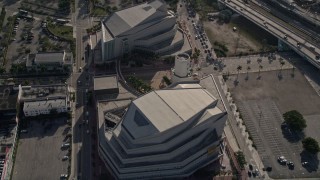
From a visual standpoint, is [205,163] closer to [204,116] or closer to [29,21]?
[204,116]

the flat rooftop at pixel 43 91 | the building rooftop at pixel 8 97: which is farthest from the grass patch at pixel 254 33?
the building rooftop at pixel 8 97

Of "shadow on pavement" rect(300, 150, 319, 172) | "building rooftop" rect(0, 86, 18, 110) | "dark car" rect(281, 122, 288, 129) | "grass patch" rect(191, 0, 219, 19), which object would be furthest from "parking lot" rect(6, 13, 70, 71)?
"shadow on pavement" rect(300, 150, 319, 172)

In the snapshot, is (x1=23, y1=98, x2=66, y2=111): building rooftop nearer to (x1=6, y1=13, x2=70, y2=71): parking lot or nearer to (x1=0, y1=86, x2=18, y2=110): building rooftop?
(x1=0, y1=86, x2=18, y2=110): building rooftop

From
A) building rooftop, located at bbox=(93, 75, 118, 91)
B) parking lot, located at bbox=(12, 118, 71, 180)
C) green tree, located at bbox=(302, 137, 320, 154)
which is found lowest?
parking lot, located at bbox=(12, 118, 71, 180)

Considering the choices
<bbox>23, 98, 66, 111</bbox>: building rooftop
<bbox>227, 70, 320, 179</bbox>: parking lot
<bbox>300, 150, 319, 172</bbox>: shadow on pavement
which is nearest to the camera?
<bbox>300, 150, 319, 172</bbox>: shadow on pavement

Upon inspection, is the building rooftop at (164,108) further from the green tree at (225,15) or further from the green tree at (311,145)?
the green tree at (225,15)

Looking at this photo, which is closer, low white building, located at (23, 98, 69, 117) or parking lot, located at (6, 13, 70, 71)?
low white building, located at (23, 98, 69, 117)

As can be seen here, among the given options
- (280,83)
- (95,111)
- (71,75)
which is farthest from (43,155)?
(280,83)
